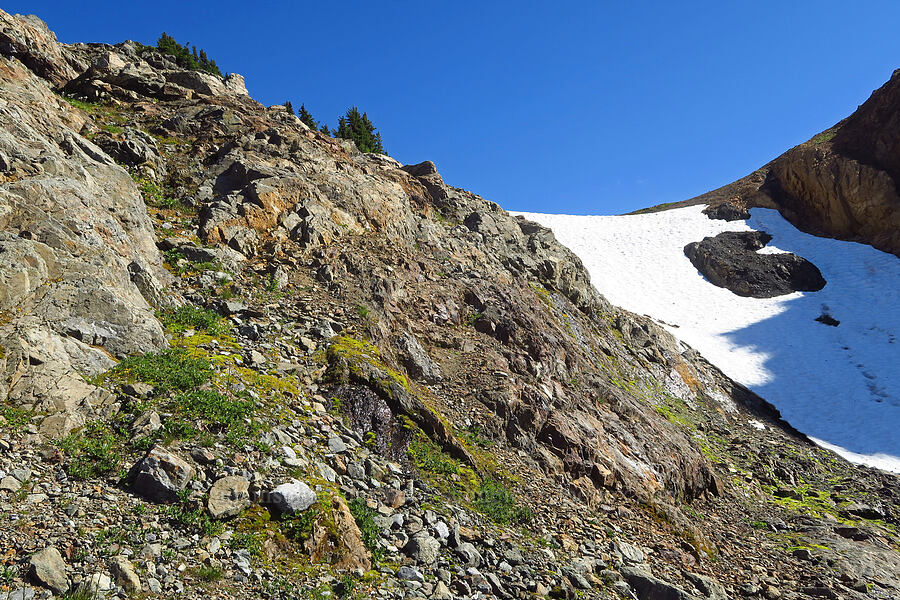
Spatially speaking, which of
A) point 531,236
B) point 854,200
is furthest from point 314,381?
point 854,200

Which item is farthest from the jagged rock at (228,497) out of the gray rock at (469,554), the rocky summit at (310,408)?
the gray rock at (469,554)

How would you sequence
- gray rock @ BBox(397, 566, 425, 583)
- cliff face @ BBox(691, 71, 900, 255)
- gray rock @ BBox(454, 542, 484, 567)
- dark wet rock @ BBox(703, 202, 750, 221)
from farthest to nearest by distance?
dark wet rock @ BBox(703, 202, 750, 221)
cliff face @ BBox(691, 71, 900, 255)
gray rock @ BBox(454, 542, 484, 567)
gray rock @ BBox(397, 566, 425, 583)

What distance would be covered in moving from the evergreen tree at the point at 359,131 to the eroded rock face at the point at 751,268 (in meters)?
36.4

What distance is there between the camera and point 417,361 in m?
15.0

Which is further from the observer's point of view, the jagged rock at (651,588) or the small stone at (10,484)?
the jagged rock at (651,588)

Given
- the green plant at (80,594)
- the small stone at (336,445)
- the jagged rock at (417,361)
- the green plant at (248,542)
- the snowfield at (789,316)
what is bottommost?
the green plant at (80,594)

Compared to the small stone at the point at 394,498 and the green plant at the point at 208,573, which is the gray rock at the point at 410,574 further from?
the green plant at the point at 208,573

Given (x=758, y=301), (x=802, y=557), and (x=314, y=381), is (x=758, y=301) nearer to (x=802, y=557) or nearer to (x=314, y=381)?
(x=802, y=557)

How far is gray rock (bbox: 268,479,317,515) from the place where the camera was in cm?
800

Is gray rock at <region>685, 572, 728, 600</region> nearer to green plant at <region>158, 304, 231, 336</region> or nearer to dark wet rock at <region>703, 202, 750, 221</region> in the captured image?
green plant at <region>158, 304, 231, 336</region>

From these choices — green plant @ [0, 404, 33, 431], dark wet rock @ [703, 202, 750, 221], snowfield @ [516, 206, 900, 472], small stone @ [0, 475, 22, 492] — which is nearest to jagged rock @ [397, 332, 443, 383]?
green plant @ [0, 404, 33, 431]

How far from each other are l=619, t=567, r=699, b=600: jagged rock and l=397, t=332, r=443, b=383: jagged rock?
7.15m

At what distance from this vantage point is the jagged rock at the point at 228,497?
7.47 metres

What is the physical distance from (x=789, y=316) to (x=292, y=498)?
154 ft
